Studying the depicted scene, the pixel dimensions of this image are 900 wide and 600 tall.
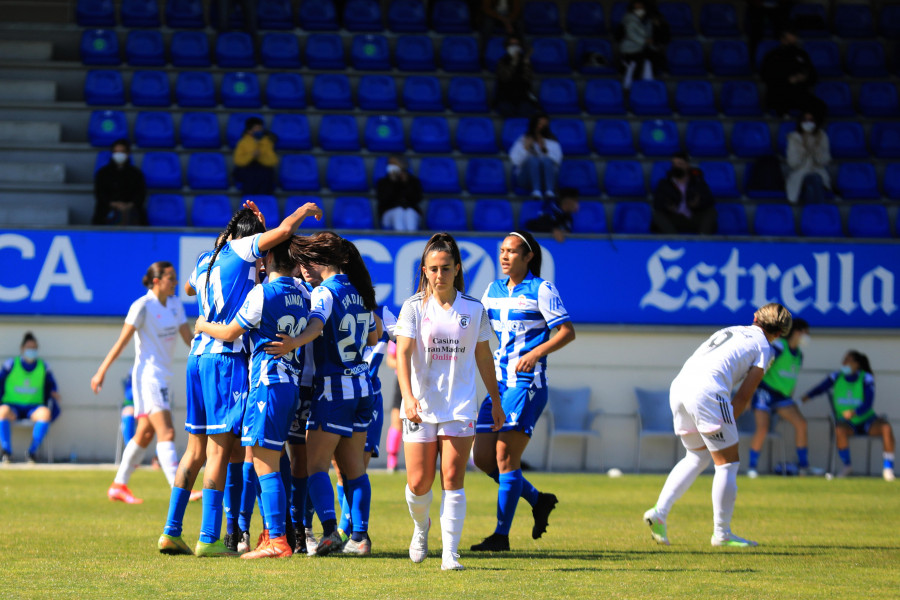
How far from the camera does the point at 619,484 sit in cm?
1363

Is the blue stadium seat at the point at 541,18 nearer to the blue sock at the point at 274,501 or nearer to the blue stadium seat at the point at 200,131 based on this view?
the blue stadium seat at the point at 200,131

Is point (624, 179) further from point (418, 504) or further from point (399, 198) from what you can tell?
point (418, 504)

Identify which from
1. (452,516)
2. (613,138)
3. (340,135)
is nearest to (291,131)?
(340,135)

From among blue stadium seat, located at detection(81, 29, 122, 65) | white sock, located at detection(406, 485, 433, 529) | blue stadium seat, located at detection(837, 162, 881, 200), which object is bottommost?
white sock, located at detection(406, 485, 433, 529)

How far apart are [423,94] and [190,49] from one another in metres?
3.99

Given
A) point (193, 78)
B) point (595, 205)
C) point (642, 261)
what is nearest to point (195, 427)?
point (642, 261)

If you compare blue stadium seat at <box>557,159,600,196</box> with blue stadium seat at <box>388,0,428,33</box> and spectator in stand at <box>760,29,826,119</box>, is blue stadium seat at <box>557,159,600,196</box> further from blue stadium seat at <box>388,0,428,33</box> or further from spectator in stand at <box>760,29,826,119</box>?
blue stadium seat at <box>388,0,428,33</box>

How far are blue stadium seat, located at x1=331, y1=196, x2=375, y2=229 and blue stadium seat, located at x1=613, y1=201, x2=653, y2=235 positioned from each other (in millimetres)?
3620

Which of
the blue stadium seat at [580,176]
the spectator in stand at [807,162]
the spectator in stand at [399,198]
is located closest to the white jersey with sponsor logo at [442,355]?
the spectator in stand at [399,198]

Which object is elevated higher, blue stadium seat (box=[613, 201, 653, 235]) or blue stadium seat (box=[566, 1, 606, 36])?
blue stadium seat (box=[566, 1, 606, 36])

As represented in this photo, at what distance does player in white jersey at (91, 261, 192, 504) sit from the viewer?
10055 millimetres

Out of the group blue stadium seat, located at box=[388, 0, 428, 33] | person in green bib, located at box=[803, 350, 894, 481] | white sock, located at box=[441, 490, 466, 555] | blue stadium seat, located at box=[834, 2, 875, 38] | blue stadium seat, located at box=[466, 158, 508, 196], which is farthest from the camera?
blue stadium seat, located at box=[834, 2, 875, 38]

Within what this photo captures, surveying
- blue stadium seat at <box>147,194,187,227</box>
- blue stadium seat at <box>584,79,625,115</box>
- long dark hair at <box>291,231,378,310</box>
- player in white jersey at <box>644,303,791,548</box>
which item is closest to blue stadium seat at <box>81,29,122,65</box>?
blue stadium seat at <box>147,194,187,227</box>

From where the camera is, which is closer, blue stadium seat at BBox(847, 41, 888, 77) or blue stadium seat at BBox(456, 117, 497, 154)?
blue stadium seat at BBox(456, 117, 497, 154)
